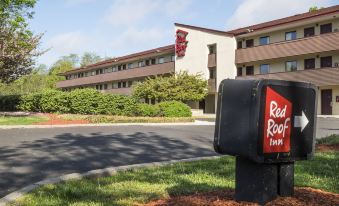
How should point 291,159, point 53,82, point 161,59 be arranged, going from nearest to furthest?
point 291,159
point 161,59
point 53,82

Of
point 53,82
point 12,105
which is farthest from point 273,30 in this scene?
point 53,82

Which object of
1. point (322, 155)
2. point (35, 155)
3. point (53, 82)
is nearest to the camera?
point (322, 155)

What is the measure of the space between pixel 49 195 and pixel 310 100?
3.55 metres

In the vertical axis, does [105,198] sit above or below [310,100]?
below

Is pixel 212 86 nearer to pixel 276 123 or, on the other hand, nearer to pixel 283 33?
pixel 283 33

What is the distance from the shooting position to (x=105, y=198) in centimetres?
521

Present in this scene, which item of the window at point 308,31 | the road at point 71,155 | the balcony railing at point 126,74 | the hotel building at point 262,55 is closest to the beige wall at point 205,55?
the hotel building at point 262,55

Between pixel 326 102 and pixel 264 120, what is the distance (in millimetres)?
36467

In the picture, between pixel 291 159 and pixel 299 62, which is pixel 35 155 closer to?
pixel 291 159

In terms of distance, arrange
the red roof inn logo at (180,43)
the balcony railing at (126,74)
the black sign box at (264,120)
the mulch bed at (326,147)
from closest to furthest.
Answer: the black sign box at (264,120), the mulch bed at (326,147), the red roof inn logo at (180,43), the balcony railing at (126,74)

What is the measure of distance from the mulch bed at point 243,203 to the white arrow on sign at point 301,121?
715 mm

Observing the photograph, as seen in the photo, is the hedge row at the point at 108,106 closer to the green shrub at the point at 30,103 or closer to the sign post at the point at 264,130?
the green shrub at the point at 30,103

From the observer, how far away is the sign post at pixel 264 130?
3453 mm

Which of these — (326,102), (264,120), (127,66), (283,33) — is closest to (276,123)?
(264,120)
